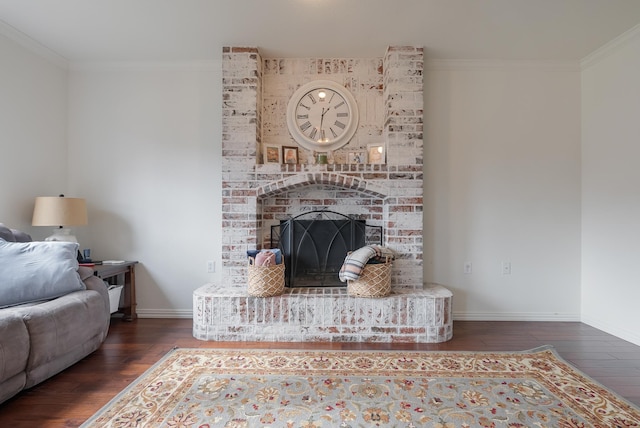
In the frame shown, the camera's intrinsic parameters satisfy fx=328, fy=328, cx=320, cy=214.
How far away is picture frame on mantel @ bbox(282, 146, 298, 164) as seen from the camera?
122 inches

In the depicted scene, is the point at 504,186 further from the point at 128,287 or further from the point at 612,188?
the point at 128,287

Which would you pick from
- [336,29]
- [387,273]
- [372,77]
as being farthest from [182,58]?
[387,273]

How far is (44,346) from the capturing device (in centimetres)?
185

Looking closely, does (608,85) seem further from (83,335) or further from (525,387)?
(83,335)

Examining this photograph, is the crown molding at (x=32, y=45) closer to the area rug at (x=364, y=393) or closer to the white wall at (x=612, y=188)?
the area rug at (x=364, y=393)

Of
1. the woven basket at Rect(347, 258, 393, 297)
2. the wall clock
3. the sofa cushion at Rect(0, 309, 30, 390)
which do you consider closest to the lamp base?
the sofa cushion at Rect(0, 309, 30, 390)

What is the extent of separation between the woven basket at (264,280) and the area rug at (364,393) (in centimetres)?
47

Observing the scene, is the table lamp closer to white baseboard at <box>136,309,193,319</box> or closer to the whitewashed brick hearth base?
white baseboard at <box>136,309,193,319</box>

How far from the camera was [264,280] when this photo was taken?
2660 millimetres

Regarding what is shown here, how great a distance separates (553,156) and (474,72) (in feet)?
3.61

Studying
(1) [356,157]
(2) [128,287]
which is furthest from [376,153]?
(2) [128,287]

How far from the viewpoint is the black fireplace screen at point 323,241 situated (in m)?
3.13

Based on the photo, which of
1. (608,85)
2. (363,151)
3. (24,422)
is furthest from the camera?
(363,151)

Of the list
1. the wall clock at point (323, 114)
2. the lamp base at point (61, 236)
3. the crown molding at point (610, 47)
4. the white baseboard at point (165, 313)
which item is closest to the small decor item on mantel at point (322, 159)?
the wall clock at point (323, 114)
